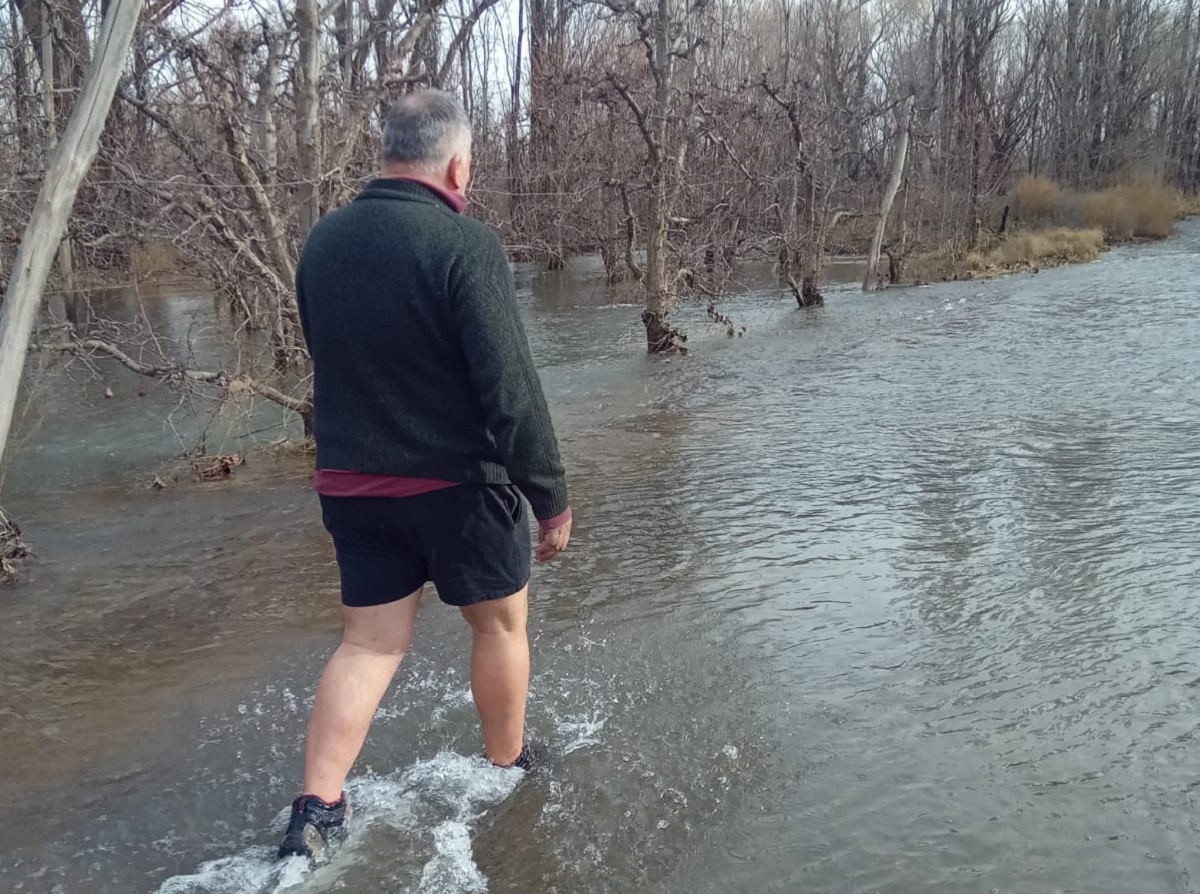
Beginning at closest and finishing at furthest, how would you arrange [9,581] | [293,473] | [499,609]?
[499,609], [9,581], [293,473]

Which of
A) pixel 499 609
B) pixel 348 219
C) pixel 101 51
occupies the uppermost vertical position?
pixel 101 51

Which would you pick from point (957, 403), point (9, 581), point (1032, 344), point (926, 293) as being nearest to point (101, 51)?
point (9, 581)

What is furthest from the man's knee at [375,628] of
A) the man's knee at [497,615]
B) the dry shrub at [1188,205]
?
the dry shrub at [1188,205]

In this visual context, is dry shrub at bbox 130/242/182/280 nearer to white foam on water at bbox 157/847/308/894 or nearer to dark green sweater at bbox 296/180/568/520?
dark green sweater at bbox 296/180/568/520

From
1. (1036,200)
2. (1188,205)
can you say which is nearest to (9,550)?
(1036,200)

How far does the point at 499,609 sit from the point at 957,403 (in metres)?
6.54

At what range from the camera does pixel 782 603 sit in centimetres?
469

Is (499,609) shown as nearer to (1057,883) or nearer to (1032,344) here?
(1057,883)

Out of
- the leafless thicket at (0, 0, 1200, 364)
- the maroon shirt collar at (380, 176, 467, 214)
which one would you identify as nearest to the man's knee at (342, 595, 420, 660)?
the maroon shirt collar at (380, 176, 467, 214)

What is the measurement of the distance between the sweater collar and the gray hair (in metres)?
0.06

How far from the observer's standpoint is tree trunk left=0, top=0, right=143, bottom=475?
5.04 meters

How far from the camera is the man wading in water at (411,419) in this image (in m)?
2.82

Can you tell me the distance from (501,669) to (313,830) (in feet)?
2.24

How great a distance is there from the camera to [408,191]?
2.92 meters
